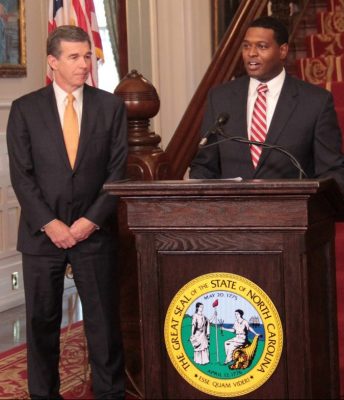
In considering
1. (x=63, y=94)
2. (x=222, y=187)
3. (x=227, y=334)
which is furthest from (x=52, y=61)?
(x=227, y=334)

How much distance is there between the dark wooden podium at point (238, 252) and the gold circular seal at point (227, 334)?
0.03 metres

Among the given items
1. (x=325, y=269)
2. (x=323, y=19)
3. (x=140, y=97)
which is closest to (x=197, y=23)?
(x=323, y=19)

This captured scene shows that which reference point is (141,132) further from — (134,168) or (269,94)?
(269,94)

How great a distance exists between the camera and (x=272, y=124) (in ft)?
13.5

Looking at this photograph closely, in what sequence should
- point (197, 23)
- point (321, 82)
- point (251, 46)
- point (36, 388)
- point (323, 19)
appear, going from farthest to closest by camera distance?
point (197, 23) < point (323, 19) < point (321, 82) < point (36, 388) < point (251, 46)

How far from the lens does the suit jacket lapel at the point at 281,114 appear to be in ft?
13.3

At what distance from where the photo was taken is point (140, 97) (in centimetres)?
480

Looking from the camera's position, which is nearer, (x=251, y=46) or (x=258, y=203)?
(x=258, y=203)

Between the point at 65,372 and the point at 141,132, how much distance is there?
166 centimetres

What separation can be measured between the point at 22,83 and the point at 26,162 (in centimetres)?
419

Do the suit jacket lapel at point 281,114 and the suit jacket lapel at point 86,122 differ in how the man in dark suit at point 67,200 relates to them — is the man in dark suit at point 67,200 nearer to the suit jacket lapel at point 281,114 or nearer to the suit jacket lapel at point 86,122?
the suit jacket lapel at point 86,122

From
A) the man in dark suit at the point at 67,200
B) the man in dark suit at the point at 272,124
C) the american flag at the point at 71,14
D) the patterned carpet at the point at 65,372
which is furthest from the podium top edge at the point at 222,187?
the american flag at the point at 71,14

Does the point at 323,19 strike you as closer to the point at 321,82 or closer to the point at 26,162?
the point at 321,82

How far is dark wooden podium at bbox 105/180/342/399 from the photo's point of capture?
9.96 ft
